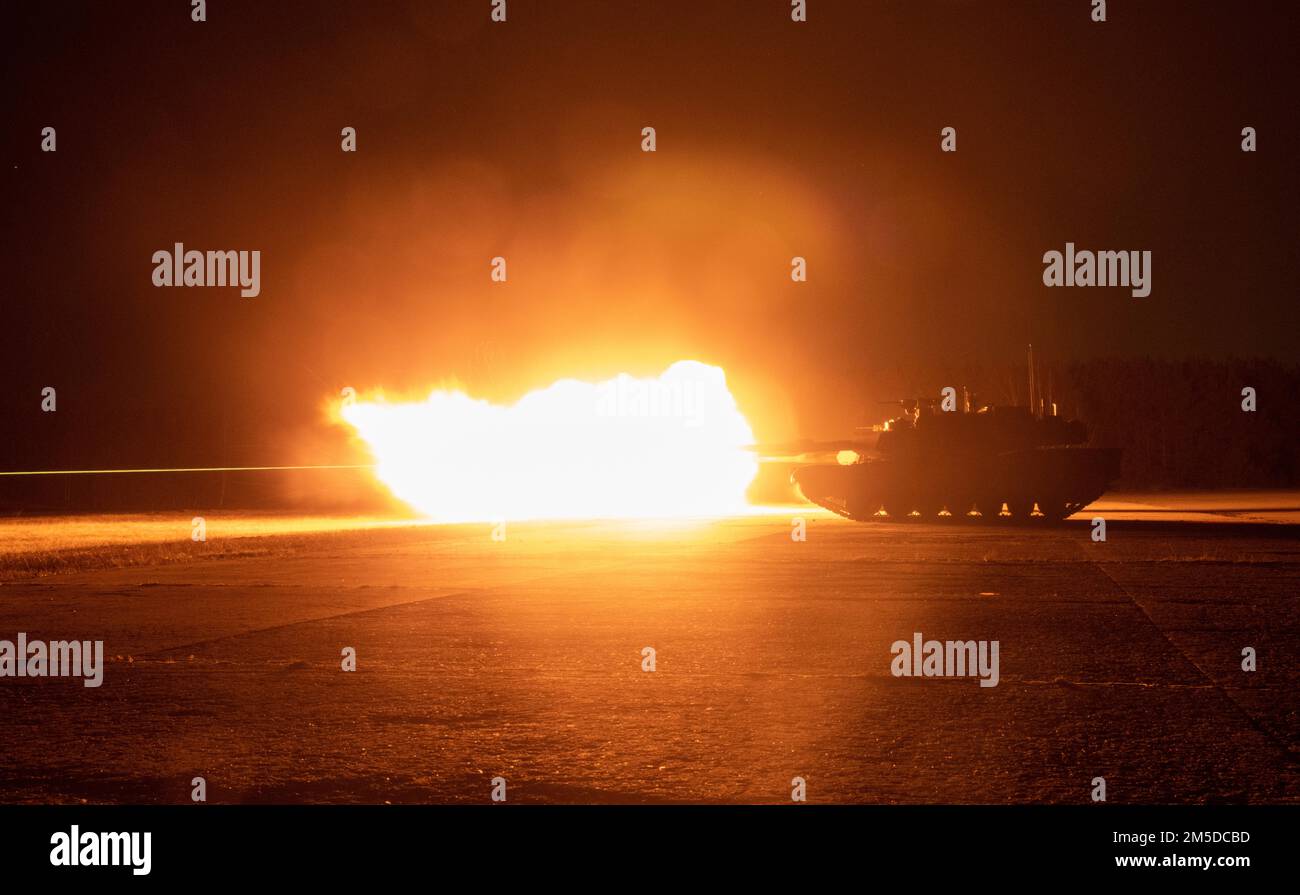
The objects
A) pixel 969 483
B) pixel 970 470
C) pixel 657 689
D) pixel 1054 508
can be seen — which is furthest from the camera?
pixel 969 483

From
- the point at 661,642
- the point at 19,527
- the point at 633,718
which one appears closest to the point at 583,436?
the point at 19,527

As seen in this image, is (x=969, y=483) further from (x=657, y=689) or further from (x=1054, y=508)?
(x=657, y=689)

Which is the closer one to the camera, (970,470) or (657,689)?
(657,689)

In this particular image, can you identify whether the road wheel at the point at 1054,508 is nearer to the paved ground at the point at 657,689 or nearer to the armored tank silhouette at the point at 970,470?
the armored tank silhouette at the point at 970,470

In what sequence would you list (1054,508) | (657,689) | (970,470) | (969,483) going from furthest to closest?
1. (969,483)
2. (970,470)
3. (1054,508)
4. (657,689)

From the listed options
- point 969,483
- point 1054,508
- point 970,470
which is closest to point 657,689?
point 970,470

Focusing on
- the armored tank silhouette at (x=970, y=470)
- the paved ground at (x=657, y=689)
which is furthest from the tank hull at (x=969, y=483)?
the paved ground at (x=657, y=689)

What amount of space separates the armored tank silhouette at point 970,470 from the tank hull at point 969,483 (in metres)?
0.02

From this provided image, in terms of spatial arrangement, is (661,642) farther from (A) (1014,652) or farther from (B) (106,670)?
(B) (106,670)

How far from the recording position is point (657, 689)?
9.06 m

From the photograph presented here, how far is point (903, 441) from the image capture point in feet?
110

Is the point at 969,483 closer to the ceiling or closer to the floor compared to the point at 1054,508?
closer to the ceiling

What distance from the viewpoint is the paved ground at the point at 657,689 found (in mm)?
6496

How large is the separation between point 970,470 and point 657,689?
24.9 m
